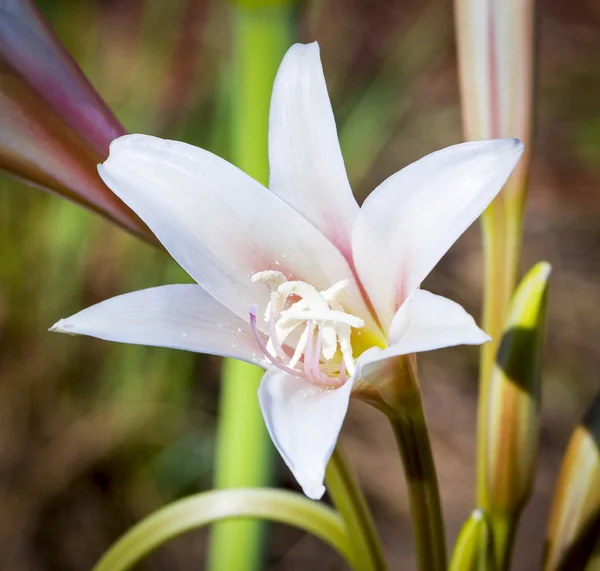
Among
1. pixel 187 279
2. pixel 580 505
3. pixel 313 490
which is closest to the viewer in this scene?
pixel 313 490

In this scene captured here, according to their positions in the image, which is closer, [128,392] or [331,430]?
[331,430]

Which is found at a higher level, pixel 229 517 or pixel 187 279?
pixel 187 279

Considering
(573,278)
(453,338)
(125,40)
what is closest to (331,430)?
(453,338)

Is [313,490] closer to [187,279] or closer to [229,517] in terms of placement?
[229,517]

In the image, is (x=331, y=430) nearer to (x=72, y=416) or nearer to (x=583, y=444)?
(x=583, y=444)

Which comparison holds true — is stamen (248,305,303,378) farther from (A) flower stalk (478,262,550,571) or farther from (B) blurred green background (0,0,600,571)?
(B) blurred green background (0,0,600,571)

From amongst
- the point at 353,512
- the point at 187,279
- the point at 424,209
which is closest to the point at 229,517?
the point at 353,512
